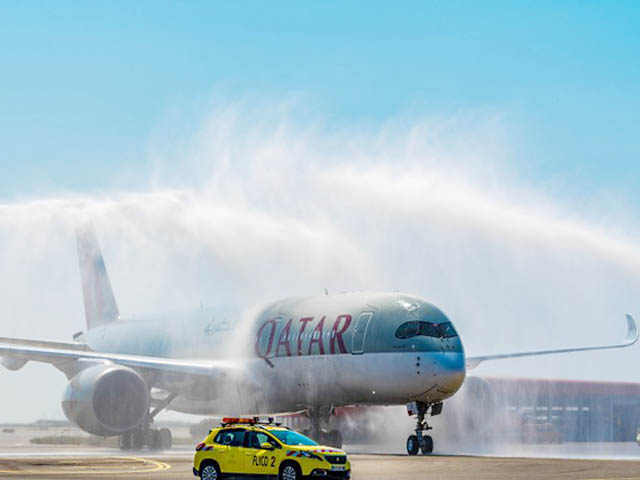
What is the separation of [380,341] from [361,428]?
9.23 metres

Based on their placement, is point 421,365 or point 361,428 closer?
point 421,365

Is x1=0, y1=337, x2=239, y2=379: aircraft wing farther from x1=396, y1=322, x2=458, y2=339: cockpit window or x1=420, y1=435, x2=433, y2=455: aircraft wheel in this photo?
x1=420, y1=435, x2=433, y2=455: aircraft wheel

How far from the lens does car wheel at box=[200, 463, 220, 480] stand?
25422 mm

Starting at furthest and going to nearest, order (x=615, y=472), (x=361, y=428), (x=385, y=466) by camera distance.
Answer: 1. (x=361, y=428)
2. (x=385, y=466)
3. (x=615, y=472)

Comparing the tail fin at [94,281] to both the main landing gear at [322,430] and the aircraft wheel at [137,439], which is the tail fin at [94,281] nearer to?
the aircraft wheel at [137,439]

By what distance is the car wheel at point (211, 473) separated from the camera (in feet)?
83.4

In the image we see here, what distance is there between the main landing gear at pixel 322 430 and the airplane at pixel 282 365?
53mm

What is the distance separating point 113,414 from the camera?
1741 inches

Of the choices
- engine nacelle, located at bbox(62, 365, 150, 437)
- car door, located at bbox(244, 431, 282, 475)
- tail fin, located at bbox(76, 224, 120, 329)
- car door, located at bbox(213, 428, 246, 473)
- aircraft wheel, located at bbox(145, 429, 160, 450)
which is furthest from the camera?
tail fin, located at bbox(76, 224, 120, 329)

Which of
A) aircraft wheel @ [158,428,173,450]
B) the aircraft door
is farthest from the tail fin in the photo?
the aircraft door

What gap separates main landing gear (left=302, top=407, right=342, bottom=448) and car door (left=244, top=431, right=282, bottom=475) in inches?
666

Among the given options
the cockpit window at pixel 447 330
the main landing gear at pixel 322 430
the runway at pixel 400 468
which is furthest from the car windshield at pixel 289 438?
the main landing gear at pixel 322 430

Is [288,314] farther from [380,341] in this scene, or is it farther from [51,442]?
[51,442]

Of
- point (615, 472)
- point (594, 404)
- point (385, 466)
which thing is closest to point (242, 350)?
point (385, 466)
